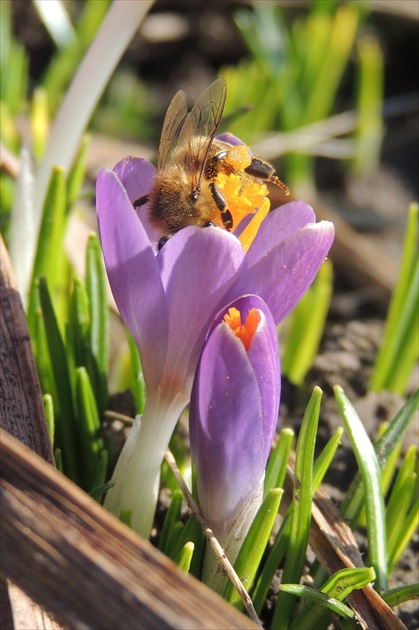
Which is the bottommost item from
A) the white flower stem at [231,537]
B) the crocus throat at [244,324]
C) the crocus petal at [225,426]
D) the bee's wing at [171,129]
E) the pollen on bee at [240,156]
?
the white flower stem at [231,537]

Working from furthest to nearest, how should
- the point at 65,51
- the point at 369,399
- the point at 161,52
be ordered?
the point at 161,52 < the point at 65,51 < the point at 369,399

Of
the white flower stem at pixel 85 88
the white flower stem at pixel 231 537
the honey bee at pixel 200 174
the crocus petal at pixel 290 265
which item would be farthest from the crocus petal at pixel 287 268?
the white flower stem at pixel 85 88

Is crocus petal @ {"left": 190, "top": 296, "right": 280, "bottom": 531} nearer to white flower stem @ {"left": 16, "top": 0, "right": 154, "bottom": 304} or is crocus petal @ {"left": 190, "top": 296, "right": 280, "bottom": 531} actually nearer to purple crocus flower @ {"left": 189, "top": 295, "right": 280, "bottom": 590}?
purple crocus flower @ {"left": 189, "top": 295, "right": 280, "bottom": 590}

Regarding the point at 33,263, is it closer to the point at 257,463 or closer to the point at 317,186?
the point at 257,463

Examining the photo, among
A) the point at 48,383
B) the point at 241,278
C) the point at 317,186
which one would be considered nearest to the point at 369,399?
the point at 48,383

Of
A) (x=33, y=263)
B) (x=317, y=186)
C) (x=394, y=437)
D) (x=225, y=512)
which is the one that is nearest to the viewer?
(x=225, y=512)

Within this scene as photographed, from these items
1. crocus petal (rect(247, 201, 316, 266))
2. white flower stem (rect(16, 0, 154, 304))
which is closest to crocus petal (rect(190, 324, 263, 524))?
crocus petal (rect(247, 201, 316, 266))

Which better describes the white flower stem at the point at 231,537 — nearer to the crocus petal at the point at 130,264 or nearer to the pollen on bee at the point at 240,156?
the crocus petal at the point at 130,264
